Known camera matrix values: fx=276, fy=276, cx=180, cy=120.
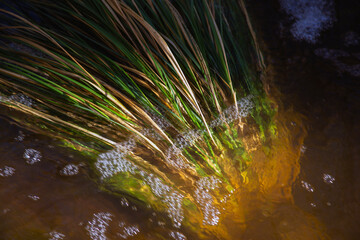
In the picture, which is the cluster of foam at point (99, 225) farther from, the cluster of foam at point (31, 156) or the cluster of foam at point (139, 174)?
the cluster of foam at point (31, 156)

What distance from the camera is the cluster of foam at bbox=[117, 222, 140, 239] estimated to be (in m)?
0.94

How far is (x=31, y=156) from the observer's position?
1.03 meters

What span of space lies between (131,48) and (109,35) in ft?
0.30

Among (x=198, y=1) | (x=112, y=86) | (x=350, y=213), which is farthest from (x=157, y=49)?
(x=350, y=213)

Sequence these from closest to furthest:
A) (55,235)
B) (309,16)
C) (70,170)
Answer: (55,235) → (70,170) → (309,16)

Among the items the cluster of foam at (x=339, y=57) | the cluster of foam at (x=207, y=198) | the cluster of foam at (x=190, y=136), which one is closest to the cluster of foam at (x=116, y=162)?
the cluster of foam at (x=190, y=136)

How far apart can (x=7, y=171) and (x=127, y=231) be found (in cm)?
48

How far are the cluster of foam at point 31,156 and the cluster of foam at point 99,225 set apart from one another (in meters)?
0.31

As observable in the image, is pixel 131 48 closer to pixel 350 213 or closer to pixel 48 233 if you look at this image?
pixel 48 233

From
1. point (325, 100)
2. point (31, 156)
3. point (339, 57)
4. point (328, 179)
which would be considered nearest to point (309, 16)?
point (339, 57)

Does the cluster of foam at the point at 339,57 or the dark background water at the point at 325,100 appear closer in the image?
the dark background water at the point at 325,100

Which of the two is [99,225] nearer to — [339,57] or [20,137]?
[20,137]

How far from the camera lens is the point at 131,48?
1.03 metres

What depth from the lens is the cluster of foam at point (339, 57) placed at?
1320 millimetres
